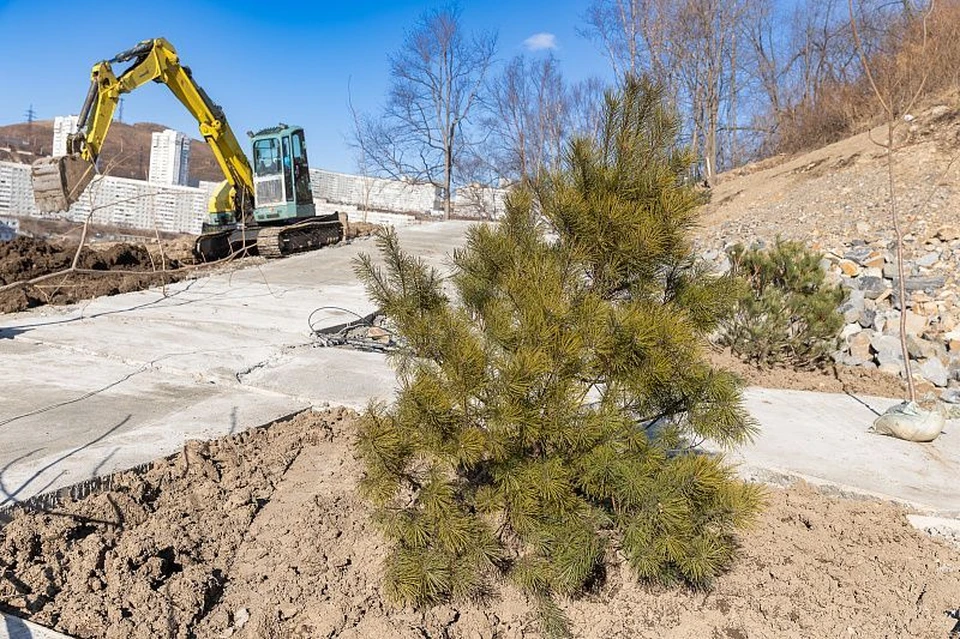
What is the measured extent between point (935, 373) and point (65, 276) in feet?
32.9

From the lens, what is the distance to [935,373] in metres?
6.27

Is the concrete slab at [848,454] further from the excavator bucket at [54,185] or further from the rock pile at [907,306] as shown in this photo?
the excavator bucket at [54,185]

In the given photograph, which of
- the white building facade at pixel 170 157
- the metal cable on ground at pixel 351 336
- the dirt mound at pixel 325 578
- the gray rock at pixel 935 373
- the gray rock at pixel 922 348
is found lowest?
the dirt mound at pixel 325 578

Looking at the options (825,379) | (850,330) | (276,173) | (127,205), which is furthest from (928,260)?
(127,205)

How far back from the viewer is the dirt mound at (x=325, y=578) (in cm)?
238

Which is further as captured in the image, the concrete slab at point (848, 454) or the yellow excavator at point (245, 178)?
the yellow excavator at point (245, 178)

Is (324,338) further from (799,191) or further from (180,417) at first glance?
(799,191)

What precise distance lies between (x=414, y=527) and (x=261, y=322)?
5844 mm

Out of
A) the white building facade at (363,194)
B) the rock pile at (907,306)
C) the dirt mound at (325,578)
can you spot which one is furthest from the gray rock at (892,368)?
the white building facade at (363,194)

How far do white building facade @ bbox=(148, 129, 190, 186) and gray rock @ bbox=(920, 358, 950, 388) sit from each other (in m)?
46.7

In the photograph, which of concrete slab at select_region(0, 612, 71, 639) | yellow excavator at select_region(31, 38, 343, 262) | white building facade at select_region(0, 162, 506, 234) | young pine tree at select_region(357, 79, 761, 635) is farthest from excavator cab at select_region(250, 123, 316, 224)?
concrete slab at select_region(0, 612, 71, 639)

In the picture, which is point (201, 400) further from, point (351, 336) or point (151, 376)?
point (351, 336)

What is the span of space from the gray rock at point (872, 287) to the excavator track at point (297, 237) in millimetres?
8565

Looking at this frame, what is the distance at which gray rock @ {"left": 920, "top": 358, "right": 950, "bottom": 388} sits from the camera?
622 centimetres
